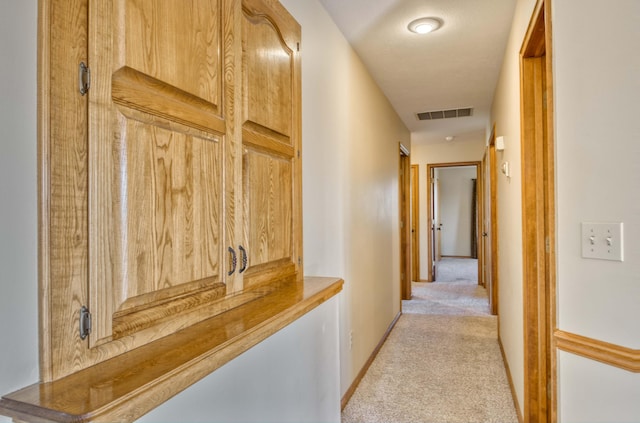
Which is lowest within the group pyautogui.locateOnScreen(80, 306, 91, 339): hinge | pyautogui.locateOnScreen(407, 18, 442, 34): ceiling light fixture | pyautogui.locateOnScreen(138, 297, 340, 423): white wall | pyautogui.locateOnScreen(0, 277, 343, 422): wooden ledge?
pyautogui.locateOnScreen(138, 297, 340, 423): white wall

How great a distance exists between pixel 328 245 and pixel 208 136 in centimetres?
118

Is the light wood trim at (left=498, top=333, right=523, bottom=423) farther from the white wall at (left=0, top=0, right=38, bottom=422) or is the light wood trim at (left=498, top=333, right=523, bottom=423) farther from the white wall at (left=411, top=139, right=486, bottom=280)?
the white wall at (left=411, top=139, right=486, bottom=280)

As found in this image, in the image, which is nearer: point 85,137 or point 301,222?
point 85,137

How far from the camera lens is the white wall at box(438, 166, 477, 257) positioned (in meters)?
9.85

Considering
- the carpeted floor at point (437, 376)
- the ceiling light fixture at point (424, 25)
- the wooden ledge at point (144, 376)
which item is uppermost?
the ceiling light fixture at point (424, 25)

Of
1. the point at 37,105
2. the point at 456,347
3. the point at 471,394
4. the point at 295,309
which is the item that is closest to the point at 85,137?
the point at 37,105

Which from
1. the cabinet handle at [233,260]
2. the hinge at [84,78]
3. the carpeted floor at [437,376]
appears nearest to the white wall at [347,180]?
the carpeted floor at [437,376]

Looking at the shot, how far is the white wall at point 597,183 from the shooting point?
1078 mm

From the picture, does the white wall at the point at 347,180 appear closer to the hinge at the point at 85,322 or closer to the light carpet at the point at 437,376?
the light carpet at the point at 437,376

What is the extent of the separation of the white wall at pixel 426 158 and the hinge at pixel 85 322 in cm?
590

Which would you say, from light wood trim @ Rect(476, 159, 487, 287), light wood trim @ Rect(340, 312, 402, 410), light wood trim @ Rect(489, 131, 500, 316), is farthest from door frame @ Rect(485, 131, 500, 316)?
light wood trim @ Rect(476, 159, 487, 287)

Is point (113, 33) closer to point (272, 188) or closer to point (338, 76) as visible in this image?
point (272, 188)

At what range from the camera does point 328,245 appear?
2.10 meters

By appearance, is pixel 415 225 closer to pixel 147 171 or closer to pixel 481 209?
pixel 481 209
